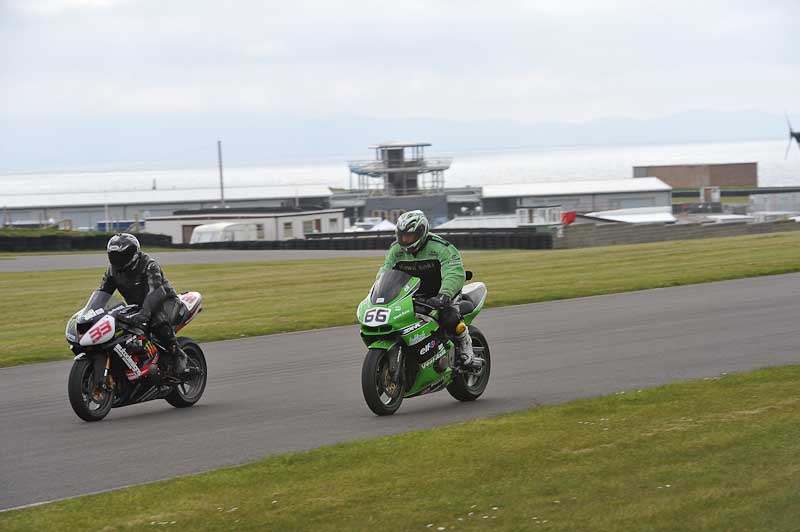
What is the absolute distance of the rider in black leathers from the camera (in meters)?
10.7

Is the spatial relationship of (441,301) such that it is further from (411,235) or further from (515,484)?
(515,484)

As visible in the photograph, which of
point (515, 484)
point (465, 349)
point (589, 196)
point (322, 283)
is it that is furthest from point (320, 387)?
point (589, 196)

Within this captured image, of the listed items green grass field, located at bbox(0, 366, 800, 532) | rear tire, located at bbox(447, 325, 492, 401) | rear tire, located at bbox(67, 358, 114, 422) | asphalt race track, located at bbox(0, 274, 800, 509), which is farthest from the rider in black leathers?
green grass field, located at bbox(0, 366, 800, 532)

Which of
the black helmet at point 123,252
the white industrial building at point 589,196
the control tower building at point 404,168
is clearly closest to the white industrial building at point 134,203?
the control tower building at point 404,168

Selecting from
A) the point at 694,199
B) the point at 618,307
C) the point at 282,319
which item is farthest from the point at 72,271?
the point at 694,199

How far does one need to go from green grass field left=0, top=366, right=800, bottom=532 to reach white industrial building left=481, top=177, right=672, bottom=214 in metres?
107

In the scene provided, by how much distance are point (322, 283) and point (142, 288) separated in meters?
19.6

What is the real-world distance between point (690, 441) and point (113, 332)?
17.3ft

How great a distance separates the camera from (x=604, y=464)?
7422mm

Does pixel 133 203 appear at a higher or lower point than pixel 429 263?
higher

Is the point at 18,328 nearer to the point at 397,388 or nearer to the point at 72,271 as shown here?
the point at 397,388

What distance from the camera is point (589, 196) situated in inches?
4599

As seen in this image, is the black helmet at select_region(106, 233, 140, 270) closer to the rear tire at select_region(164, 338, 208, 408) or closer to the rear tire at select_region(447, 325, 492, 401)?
the rear tire at select_region(164, 338, 208, 408)

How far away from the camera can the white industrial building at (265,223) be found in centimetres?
7581
